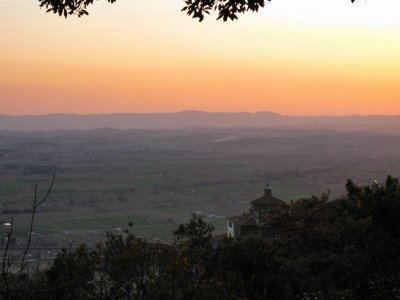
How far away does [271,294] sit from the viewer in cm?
1670

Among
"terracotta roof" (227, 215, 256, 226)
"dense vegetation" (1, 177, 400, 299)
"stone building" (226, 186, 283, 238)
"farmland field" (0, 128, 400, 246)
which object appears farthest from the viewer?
"farmland field" (0, 128, 400, 246)

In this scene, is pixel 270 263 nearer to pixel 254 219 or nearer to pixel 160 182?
pixel 254 219

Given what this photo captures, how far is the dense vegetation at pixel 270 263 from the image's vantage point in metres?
12.4

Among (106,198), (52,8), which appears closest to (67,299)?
(52,8)

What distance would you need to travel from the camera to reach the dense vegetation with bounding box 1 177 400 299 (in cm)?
1236

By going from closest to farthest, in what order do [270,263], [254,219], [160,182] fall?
[270,263], [254,219], [160,182]

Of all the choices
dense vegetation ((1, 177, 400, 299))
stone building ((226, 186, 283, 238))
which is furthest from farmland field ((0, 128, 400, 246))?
dense vegetation ((1, 177, 400, 299))

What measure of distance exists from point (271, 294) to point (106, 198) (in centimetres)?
9320

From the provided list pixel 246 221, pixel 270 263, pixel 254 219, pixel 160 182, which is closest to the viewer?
pixel 270 263

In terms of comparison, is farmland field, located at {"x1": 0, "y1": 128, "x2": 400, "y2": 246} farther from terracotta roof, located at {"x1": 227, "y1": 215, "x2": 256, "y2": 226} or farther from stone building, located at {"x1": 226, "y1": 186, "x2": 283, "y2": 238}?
stone building, located at {"x1": 226, "y1": 186, "x2": 283, "y2": 238}

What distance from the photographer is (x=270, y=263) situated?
757 inches

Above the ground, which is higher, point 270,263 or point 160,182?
point 270,263

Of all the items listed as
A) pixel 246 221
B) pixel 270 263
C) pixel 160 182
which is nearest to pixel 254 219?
pixel 246 221

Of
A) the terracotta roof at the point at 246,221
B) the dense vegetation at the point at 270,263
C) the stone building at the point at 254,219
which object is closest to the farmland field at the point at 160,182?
the terracotta roof at the point at 246,221
